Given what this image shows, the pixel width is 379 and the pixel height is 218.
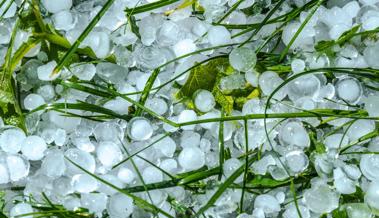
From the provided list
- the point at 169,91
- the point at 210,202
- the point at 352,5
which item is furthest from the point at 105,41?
the point at 352,5

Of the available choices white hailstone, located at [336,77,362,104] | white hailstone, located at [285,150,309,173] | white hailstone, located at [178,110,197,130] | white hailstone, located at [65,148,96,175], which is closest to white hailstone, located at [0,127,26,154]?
white hailstone, located at [65,148,96,175]

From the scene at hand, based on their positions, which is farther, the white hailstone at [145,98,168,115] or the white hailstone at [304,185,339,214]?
the white hailstone at [145,98,168,115]

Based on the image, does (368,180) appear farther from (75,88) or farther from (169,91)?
(75,88)

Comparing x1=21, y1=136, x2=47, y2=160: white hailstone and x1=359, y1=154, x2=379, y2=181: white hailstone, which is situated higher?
x1=21, y1=136, x2=47, y2=160: white hailstone

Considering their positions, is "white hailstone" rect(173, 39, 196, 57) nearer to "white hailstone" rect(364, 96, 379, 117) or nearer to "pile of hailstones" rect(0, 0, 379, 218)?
"pile of hailstones" rect(0, 0, 379, 218)

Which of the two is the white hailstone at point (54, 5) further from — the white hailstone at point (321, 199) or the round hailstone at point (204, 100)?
the white hailstone at point (321, 199)

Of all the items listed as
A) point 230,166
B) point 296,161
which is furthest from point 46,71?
point 296,161
